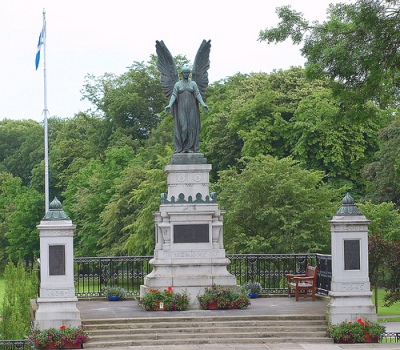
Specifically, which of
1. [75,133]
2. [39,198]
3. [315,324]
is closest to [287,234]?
[315,324]

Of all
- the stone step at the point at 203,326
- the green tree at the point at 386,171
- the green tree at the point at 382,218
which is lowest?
the stone step at the point at 203,326

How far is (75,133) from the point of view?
80.9m

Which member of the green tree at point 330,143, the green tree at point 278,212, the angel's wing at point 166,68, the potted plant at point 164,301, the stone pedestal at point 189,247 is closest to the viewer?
the potted plant at point 164,301

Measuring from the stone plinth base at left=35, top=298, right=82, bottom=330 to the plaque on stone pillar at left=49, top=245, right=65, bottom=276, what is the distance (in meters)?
0.65

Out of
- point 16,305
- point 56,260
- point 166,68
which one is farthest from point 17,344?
point 166,68

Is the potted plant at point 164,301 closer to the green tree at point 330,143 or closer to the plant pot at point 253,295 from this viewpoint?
the plant pot at point 253,295

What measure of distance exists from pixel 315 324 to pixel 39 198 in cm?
5369

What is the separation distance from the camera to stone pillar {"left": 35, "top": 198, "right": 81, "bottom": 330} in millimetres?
21984

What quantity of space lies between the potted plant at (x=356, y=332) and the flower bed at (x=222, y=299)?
3133mm

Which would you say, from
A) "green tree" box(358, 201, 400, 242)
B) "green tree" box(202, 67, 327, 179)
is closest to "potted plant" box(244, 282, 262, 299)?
"green tree" box(358, 201, 400, 242)

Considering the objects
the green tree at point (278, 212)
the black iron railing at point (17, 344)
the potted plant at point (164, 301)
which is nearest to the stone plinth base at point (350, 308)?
the potted plant at point (164, 301)

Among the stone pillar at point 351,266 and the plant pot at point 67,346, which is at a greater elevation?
the stone pillar at point 351,266

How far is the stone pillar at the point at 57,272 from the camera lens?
72.1ft

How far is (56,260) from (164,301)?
11.5 feet
